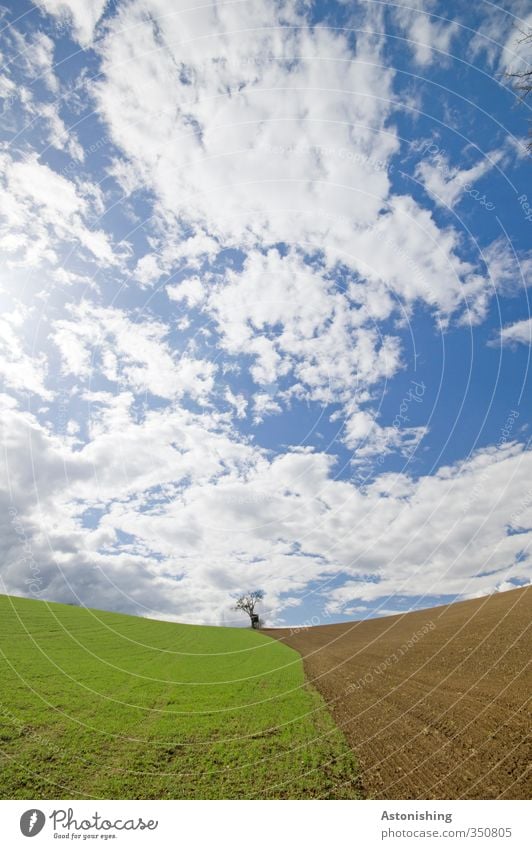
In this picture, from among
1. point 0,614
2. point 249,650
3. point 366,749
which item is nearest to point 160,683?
point 366,749

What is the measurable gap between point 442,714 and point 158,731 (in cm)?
1440

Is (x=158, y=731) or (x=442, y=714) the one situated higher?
(x=158, y=731)

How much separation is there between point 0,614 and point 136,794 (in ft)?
176

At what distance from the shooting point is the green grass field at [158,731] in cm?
1462

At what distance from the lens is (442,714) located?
20984mm
